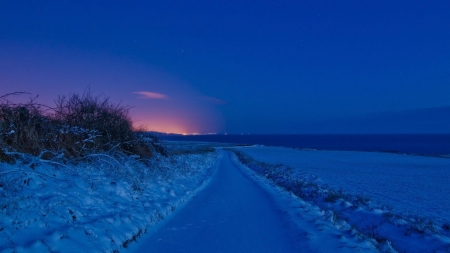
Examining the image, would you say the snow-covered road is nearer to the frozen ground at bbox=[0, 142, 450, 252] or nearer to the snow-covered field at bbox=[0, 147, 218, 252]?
the frozen ground at bbox=[0, 142, 450, 252]

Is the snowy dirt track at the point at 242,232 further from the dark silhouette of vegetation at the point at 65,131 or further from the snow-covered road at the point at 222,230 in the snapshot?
the dark silhouette of vegetation at the point at 65,131

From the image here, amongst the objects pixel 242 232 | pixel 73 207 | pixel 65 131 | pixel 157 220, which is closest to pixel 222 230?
pixel 242 232

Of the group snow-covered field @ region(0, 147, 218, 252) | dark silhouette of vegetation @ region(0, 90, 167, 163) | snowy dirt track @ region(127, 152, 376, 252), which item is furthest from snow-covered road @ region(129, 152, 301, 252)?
dark silhouette of vegetation @ region(0, 90, 167, 163)

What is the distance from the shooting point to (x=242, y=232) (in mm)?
6145

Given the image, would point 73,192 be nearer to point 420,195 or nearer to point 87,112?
point 87,112

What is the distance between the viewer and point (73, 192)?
6387mm

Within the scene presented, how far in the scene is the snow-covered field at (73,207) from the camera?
173 inches

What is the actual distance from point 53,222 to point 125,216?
1.61 metres

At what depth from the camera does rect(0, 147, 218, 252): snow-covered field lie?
4.40 m

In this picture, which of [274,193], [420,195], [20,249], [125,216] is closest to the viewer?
[20,249]

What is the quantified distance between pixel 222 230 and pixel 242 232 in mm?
454

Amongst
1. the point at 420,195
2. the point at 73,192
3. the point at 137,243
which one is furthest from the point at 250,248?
the point at 420,195

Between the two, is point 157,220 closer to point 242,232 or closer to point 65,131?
point 242,232

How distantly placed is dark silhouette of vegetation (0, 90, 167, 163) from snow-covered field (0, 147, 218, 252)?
617 mm
